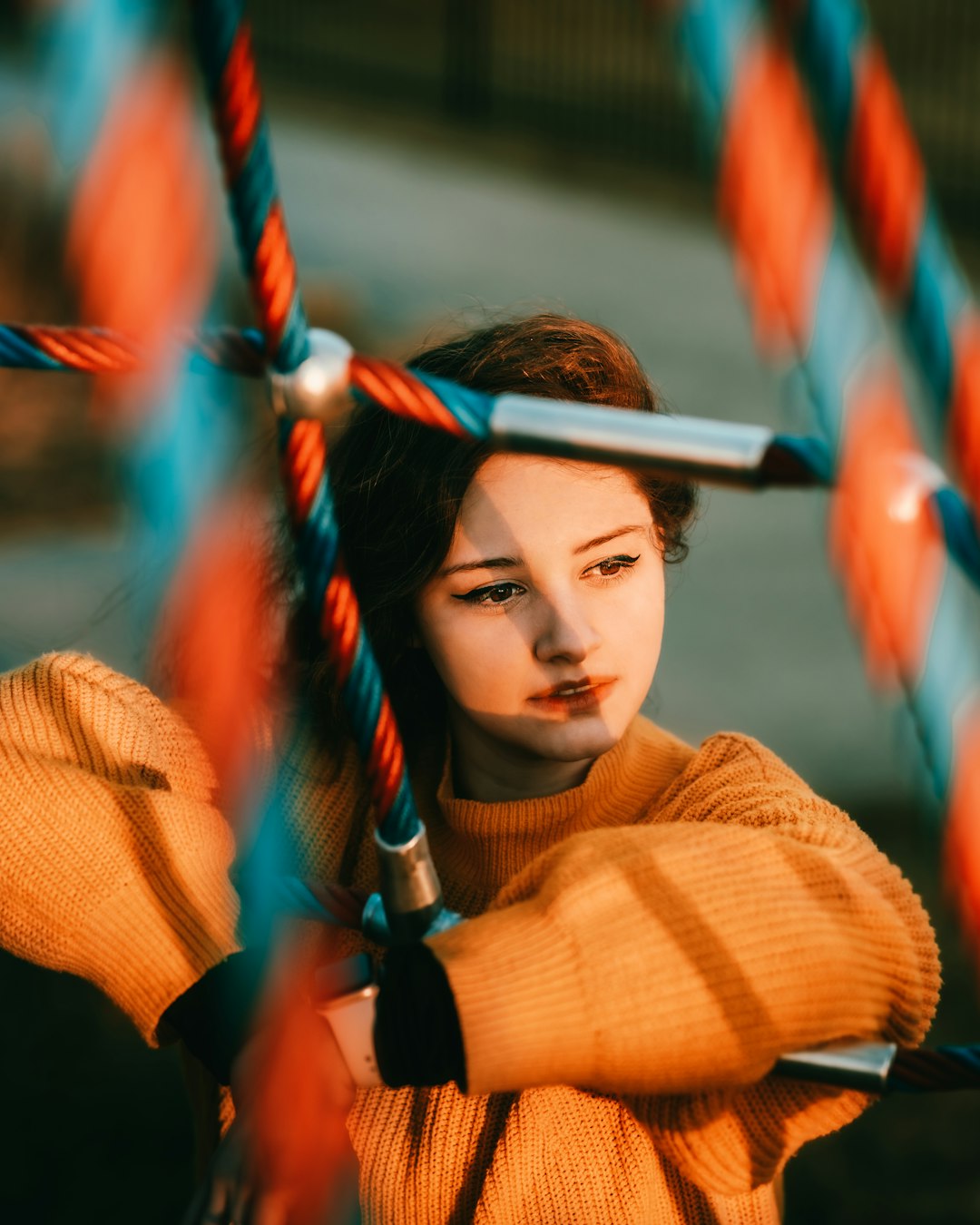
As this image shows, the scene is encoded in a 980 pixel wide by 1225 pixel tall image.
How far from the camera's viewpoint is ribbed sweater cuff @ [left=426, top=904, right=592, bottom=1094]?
0.52 metres

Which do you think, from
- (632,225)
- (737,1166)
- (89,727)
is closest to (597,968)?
(737,1166)

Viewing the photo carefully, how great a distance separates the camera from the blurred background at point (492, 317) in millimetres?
1421

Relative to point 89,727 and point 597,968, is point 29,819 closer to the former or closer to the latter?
point 89,727

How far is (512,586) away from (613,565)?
0.05 meters

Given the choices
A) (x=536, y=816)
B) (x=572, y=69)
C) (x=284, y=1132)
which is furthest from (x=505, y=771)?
(x=572, y=69)

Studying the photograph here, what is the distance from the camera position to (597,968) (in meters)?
0.54

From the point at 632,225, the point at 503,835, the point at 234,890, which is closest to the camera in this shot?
the point at 234,890

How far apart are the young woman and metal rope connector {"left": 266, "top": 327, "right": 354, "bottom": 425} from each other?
21cm

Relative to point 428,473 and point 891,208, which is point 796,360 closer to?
point 891,208

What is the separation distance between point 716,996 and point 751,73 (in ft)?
1.14

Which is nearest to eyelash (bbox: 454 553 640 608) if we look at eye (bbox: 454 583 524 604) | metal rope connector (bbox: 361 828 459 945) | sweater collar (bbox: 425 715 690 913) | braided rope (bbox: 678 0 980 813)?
eye (bbox: 454 583 524 604)

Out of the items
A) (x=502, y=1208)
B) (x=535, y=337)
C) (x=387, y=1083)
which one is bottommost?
(x=502, y=1208)

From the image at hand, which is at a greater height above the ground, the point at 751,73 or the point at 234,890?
the point at 751,73

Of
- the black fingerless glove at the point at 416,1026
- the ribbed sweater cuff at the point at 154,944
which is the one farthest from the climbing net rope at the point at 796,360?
the ribbed sweater cuff at the point at 154,944
